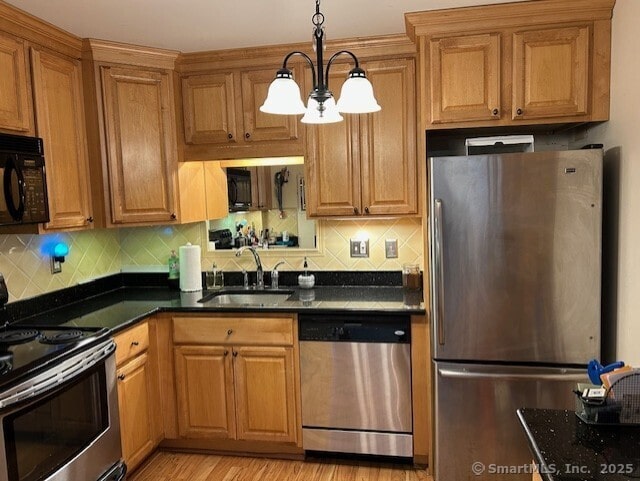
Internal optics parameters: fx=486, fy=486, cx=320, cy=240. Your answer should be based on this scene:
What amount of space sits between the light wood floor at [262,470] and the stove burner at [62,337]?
94 cm

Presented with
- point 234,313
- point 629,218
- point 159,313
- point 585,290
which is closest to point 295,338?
point 234,313

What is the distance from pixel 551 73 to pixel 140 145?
7.42 feet

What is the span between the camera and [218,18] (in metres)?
2.36

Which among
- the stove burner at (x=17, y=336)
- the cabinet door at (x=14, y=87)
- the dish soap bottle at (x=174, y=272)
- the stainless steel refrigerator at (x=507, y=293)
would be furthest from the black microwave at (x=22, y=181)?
the stainless steel refrigerator at (x=507, y=293)

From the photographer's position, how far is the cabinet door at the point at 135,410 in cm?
250

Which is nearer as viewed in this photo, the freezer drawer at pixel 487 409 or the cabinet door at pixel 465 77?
the freezer drawer at pixel 487 409

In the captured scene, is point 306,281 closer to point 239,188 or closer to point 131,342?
point 239,188

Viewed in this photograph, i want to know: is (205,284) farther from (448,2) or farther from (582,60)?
(582,60)

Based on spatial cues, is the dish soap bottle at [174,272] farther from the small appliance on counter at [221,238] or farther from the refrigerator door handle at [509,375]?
the refrigerator door handle at [509,375]

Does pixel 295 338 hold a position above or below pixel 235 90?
below

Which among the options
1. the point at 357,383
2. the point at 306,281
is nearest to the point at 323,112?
the point at 357,383

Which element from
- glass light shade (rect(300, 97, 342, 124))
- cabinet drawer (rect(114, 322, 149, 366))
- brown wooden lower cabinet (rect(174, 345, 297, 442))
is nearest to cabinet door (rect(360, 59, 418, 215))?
brown wooden lower cabinet (rect(174, 345, 297, 442))

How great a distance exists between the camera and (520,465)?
236 cm

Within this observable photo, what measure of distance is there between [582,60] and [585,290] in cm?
111
